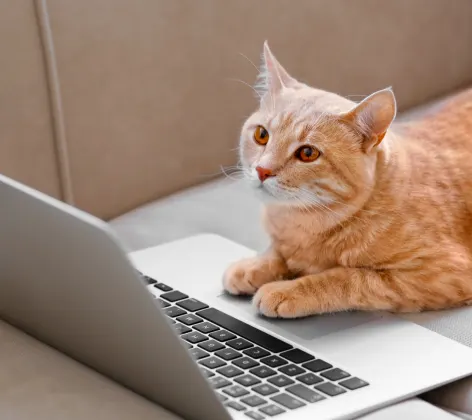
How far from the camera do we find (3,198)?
2.93 feet

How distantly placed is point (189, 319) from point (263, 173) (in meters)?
0.22

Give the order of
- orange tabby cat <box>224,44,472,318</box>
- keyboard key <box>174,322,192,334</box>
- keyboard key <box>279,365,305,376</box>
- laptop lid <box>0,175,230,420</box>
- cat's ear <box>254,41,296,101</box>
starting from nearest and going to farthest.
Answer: laptop lid <box>0,175,230,420</box>
keyboard key <box>279,365,305,376</box>
keyboard key <box>174,322,192,334</box>
orange tabby cat <box>224,44,472,318</box>
cat's ear <box>254,41,296,101</box>

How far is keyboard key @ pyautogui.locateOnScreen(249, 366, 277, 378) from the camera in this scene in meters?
1.03

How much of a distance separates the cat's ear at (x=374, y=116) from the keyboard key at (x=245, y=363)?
363mm

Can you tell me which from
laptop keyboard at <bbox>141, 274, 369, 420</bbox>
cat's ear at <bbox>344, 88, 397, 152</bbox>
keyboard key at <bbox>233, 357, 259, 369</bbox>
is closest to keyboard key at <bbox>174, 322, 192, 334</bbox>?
laptop keyboard at <bbox>141, 274, 369, 420</bbox>

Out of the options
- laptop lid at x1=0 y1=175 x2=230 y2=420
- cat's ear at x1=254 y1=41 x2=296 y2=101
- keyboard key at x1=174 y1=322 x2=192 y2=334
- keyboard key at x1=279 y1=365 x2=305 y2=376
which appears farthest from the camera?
cat's ear at x1=254 y1=41 x2=296 y2=101

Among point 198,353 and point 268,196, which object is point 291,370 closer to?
point 198,353

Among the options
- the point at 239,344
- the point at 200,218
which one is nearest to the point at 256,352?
the point at 239,344

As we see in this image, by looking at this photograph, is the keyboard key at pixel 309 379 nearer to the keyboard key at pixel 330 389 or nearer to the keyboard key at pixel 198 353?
the keyboard key at pixel 330 389

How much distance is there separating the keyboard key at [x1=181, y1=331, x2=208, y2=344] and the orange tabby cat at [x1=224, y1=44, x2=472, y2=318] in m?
0.11

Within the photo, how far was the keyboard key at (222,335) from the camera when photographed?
3.68ft

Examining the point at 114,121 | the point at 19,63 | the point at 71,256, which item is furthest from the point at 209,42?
the point at 71,256

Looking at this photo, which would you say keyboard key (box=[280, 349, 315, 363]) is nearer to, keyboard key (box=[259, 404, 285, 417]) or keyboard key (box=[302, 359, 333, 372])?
keyboard key (box=[302, 359, 333, 372])

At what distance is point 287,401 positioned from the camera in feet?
3.18
